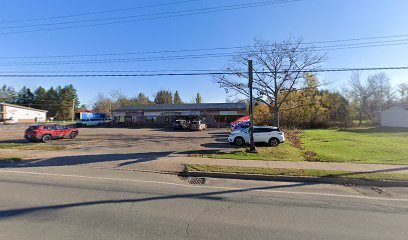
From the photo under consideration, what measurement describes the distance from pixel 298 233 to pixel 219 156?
9335 millimetres

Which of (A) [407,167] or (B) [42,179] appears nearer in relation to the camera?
(B) [42,179]

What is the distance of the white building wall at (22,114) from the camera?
69.2 metres

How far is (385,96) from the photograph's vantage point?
7425 cm

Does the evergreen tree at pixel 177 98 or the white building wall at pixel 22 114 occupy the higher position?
the evergreen tree at pixel 177 98

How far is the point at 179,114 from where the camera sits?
165 feet

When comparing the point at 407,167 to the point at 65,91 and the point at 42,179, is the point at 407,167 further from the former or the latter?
the point at 65,91

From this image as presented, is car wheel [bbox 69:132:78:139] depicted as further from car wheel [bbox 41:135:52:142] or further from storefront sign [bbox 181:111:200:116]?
storefront sign [bbox 181:111:200:116]

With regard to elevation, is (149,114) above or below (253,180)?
above

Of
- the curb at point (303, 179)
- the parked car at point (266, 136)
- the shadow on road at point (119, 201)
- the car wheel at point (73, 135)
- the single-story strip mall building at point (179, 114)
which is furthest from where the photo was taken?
the single-story strip mall building at point (179, 114)

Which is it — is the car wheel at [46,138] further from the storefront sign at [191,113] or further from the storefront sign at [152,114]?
the storefront sign at [191,113]

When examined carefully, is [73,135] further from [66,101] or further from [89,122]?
[66,101]

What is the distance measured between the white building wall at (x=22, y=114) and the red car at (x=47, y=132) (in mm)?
58483

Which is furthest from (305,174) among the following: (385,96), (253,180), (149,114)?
(385,96)

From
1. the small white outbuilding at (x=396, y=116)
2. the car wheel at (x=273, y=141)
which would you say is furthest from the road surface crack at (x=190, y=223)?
the small white outbuilding at (x=396, y=116)
